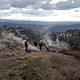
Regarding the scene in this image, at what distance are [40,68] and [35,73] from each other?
110 centimetres

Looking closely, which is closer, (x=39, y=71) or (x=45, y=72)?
(x=39, y=71)

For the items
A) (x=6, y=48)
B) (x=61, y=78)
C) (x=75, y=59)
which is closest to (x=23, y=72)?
(x=61, y=78)

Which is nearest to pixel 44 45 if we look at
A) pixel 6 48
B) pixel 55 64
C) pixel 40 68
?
pixel 6 48

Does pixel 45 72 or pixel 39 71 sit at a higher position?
pixel 39 71

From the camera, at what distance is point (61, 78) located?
19.0 metres

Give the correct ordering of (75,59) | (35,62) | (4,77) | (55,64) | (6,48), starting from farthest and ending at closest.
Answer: (6,48)
(75,59)
(55,64)
(35,62)
(4,77)

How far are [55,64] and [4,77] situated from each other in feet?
17.5

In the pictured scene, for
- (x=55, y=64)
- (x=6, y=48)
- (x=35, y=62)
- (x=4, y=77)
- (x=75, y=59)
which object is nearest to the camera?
(x=4, y=77)

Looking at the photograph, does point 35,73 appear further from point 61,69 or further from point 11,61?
point 11,61

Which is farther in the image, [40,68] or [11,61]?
[11,61]

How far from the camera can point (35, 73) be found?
58.6ft

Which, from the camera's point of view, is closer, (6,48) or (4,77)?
(4,77)

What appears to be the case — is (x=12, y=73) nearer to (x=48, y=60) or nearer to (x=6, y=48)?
(x=48, y=60)

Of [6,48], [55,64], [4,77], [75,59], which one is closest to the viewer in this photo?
[4,77]
